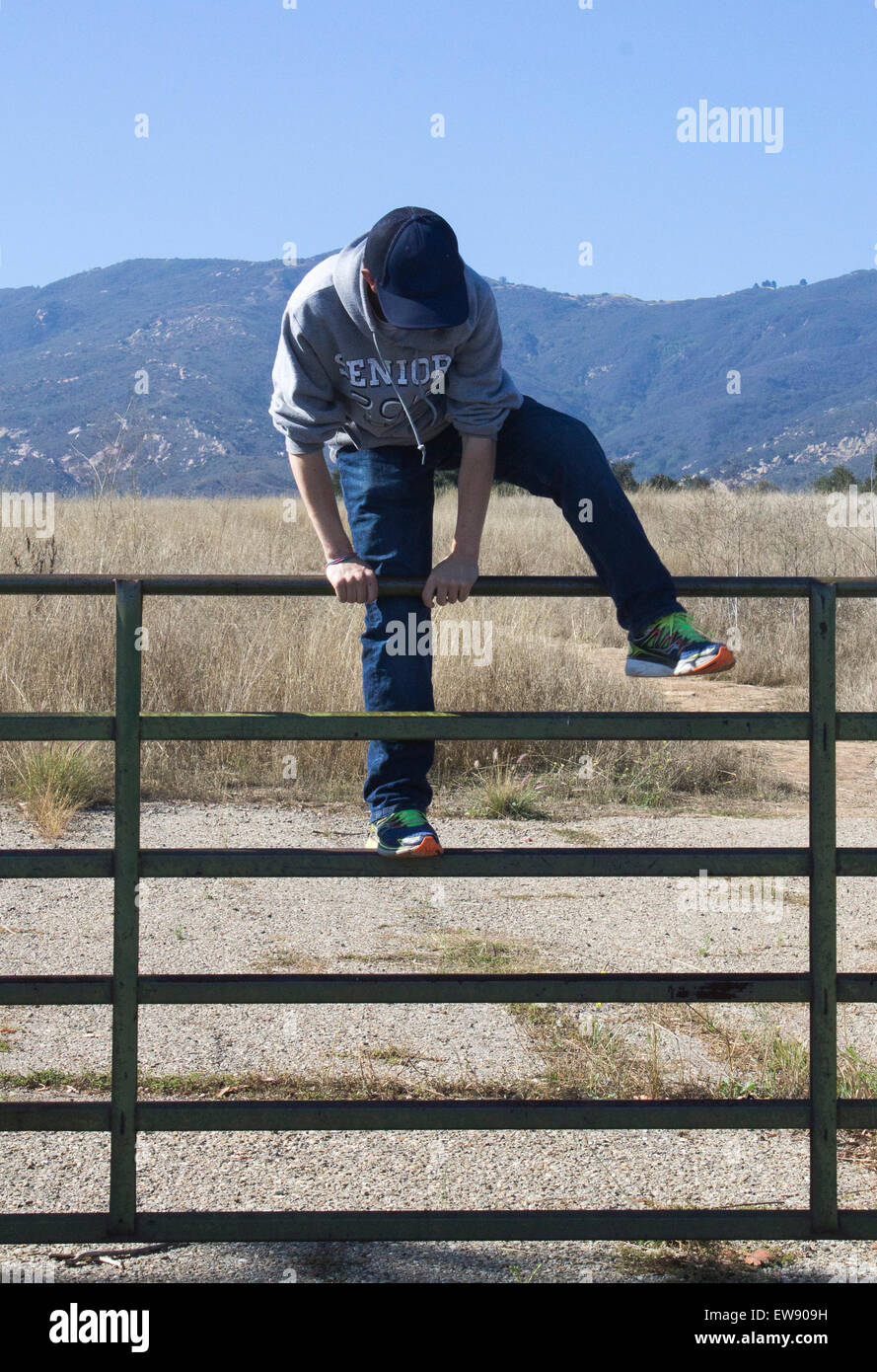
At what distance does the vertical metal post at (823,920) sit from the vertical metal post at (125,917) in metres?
1.17

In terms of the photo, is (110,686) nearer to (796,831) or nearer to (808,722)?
(796,831)

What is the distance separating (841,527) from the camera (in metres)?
14.8

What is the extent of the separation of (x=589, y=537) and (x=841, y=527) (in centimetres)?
1292

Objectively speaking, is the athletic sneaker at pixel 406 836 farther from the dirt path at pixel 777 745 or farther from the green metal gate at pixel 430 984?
the dirt path at pixel 777 745

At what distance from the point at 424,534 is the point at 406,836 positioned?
0.72 m

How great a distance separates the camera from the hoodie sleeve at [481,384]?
2719 mm

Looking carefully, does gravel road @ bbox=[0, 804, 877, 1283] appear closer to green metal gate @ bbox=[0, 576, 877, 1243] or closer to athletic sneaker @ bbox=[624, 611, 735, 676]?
green metal gate @ bbox=[0, 576, 877, 1243]

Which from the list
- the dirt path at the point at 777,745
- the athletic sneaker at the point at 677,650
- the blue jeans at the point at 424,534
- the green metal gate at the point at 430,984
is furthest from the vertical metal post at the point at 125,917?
the dirt path at the point at 777,745

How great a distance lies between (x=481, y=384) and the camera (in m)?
2.72

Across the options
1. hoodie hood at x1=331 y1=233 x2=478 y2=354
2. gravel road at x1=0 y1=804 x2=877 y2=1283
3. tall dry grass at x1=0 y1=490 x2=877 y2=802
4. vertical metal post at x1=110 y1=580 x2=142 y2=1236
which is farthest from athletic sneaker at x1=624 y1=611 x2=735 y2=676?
tall dry grass at x1=0 y1=490 x2=877 y2=802

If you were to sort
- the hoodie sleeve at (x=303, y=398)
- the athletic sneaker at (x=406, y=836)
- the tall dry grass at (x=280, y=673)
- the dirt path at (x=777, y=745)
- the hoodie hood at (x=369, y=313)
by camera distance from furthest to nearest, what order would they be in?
the dirt path at (x=777, y=745), the tall dry grass at (x=280, y=673), the hoodie sleeve at (x=303, y=398), the hoodie hood at (x=369, y=313), the athletic sneaker at (x=406, y=836)

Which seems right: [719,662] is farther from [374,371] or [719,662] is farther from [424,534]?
[374,371]
